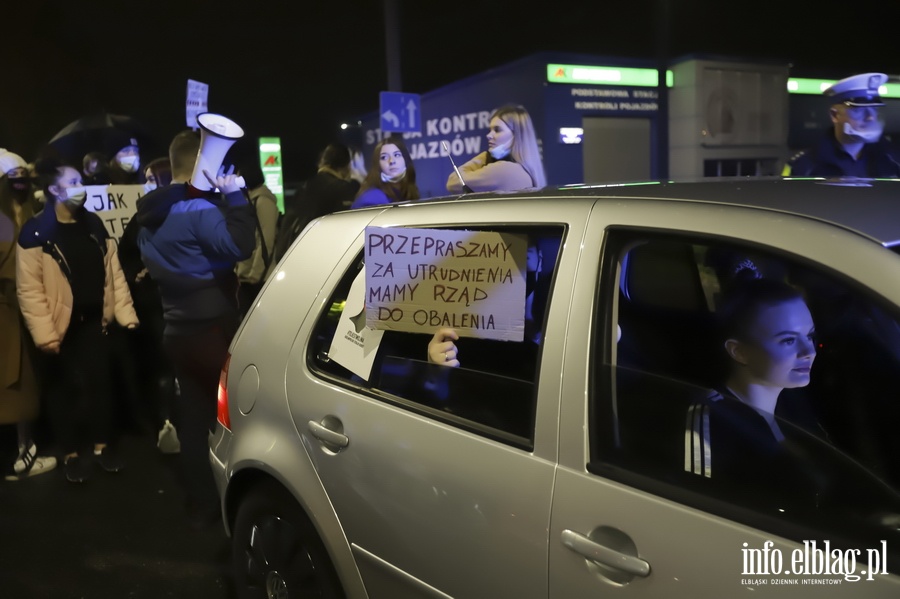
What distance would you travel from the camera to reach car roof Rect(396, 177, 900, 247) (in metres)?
1.45

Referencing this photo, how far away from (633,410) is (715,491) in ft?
0.89

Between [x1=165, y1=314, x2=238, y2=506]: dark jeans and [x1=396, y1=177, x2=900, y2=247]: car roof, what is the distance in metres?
2.26

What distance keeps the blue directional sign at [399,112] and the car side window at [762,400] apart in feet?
18.6

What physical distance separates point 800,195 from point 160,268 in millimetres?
3080

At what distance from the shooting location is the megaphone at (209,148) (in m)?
3.78

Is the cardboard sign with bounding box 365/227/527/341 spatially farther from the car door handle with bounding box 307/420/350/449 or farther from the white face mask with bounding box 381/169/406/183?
the white face mask with bounding box 381/169/406/183

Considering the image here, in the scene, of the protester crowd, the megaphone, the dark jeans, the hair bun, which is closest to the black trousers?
the protester crowd

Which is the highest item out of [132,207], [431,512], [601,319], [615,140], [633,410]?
[615,140]

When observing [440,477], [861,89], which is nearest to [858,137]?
[861,89]

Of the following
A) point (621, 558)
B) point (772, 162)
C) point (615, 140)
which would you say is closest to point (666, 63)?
point (615, 140)

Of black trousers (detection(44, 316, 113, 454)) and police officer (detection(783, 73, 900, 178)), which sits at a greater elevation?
police officer (detection(783, 73, 900, 178))

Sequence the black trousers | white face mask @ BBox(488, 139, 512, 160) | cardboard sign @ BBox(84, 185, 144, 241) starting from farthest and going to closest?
cardboard sign @ BBox(84, 185, 144, 241) < the black trousers < white face mask @ BBox(488, 139, 512, 160)

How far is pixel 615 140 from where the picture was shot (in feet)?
40.0

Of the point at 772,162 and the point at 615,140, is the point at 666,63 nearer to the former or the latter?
the point at 615,140
